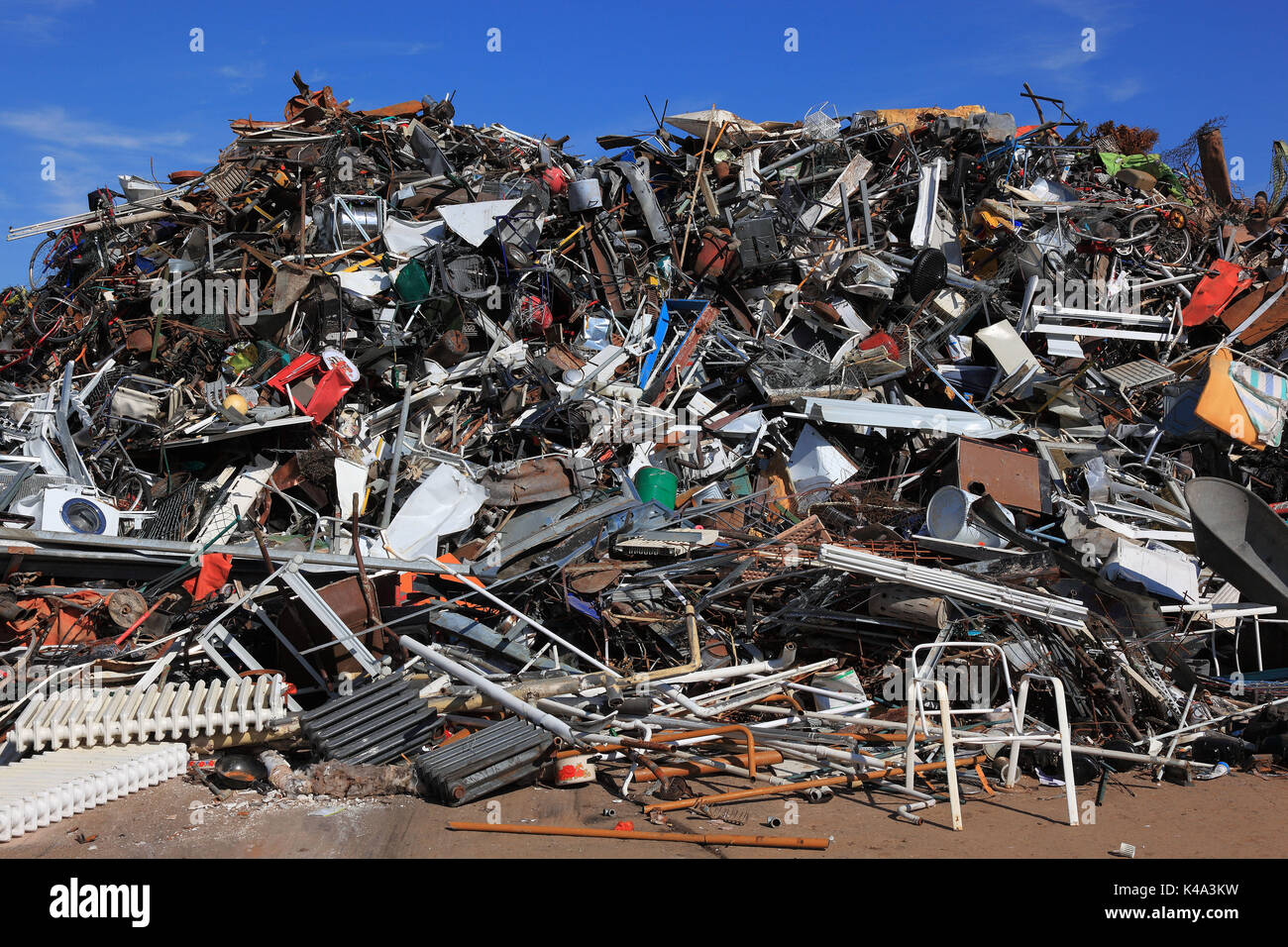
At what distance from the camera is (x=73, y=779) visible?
440cm

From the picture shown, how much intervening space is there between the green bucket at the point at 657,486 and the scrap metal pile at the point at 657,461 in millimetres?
59

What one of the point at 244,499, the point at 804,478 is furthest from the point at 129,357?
the point at 804,478

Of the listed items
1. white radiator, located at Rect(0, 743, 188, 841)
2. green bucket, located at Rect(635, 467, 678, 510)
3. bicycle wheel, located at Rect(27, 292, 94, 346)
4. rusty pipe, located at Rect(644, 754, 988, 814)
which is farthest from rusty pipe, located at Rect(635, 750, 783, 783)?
bicycle wheel, located at Rect(27, 292, 94, 346)

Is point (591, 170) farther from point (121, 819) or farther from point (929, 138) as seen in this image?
point (121, 819)

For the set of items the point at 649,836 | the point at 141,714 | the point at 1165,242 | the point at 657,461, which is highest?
the point at 1165,242

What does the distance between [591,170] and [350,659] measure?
22.1 ft

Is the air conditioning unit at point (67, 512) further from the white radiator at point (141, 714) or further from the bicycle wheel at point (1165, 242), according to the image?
the bicycle wheel at point (1165, 242)

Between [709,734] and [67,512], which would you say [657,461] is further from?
[67,512]

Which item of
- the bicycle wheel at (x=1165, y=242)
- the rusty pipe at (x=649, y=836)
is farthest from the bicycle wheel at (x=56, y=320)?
the bicycle wheel at (x=1165, y=242)

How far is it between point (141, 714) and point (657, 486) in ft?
13.9

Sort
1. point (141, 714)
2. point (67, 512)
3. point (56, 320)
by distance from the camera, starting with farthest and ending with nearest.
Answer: point (56, 320) < point (67, 512) < point (141, 714)

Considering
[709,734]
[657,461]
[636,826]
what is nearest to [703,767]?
[709,734]

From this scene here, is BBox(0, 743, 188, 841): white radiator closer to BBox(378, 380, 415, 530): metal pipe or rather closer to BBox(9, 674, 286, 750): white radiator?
BBox(9, 674, 286, 750): white radiator
